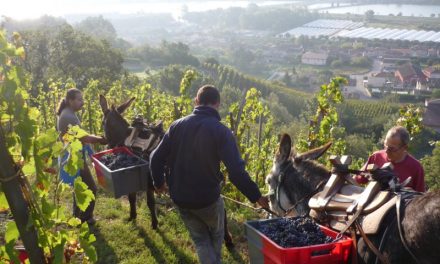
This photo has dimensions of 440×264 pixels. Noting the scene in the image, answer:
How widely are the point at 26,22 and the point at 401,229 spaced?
49.8 metres

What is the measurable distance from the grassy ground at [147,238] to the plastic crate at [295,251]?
6.40 ft

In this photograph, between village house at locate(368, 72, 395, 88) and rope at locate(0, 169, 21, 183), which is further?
village house at locate(368, 72, 395, 88)

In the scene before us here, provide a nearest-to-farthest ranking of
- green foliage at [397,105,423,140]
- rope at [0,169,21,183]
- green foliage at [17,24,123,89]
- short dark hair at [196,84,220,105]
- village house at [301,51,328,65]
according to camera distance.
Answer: rope at [0,169,21,183]
short dark hair at [196,84,220,105]
green foliage at [397,105,423,140]
green foliage at [17,24,123,89]
village house at [301,51,328,65]

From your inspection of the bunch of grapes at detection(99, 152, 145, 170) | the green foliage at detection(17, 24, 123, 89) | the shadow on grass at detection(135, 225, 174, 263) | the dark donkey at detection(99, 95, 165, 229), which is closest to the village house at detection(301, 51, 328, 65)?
the green foliage at detection(17, 24, 123, 89)

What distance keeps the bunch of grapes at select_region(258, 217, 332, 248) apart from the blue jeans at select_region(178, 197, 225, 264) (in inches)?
30.6

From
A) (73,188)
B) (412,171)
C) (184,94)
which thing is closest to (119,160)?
(73,188)

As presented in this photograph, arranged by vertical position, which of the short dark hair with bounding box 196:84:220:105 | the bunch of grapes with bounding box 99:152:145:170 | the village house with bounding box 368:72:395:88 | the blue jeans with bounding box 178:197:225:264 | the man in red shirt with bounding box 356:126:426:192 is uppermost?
the short dark hair with bounding box 196:84:220:105

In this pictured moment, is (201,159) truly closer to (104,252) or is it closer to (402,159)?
(402,159)

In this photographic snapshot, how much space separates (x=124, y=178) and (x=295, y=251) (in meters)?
2.80

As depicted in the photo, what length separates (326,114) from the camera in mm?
A: 6445

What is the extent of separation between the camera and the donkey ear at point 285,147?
3.84 m

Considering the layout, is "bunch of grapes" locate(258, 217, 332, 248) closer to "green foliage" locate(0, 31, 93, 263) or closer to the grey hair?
"green foliage" locate(0, 31, 93, 263)

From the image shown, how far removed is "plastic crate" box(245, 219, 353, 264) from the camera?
2.61 m

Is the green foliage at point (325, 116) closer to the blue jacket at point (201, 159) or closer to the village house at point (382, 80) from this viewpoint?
the blue jacket at point (201, 159)
